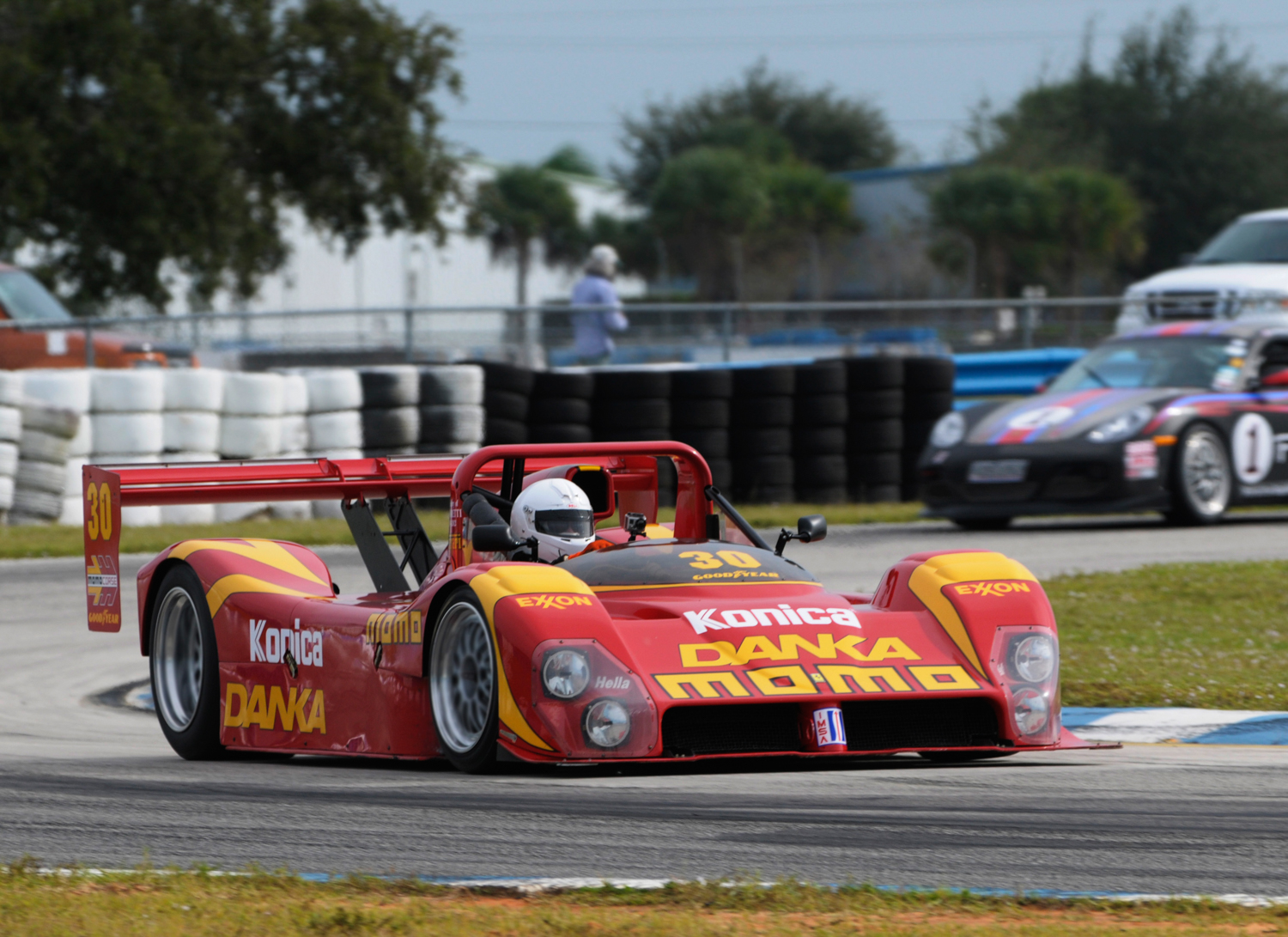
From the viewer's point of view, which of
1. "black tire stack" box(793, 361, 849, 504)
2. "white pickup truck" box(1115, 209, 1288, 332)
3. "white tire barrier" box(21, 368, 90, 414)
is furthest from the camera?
"white pickup truck" box(1115, 209, 1288, 332)

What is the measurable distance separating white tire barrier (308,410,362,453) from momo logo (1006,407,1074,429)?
4713 mm

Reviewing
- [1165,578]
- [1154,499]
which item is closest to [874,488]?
[1154,499]

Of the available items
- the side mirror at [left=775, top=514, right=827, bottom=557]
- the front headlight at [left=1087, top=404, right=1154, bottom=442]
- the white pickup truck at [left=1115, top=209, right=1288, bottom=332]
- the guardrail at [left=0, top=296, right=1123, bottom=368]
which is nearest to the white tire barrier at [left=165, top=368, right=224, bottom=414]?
the guardrail at [left=0, top=296, right=1123, bottom=368]

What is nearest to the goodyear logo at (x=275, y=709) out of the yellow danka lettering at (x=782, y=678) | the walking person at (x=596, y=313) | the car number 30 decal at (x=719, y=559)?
the car number 30 decal at (x=719, y=559)

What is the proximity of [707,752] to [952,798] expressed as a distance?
0.78m

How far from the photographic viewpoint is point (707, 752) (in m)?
5.38

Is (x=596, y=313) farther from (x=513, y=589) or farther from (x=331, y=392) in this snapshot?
(x=513, y=589)

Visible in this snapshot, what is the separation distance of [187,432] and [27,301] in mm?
5533

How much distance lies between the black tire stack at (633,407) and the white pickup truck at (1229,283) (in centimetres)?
749

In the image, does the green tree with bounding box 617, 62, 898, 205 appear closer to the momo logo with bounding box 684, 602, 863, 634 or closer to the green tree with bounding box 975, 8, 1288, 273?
the green tree with bounding box 975, 8, 1288, 273

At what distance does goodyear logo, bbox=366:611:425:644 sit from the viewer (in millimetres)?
5750

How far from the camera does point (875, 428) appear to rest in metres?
15.3

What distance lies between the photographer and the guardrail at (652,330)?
19266 millimetres

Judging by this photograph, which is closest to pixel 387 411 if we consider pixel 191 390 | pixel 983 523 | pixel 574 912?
pixel 191 390
